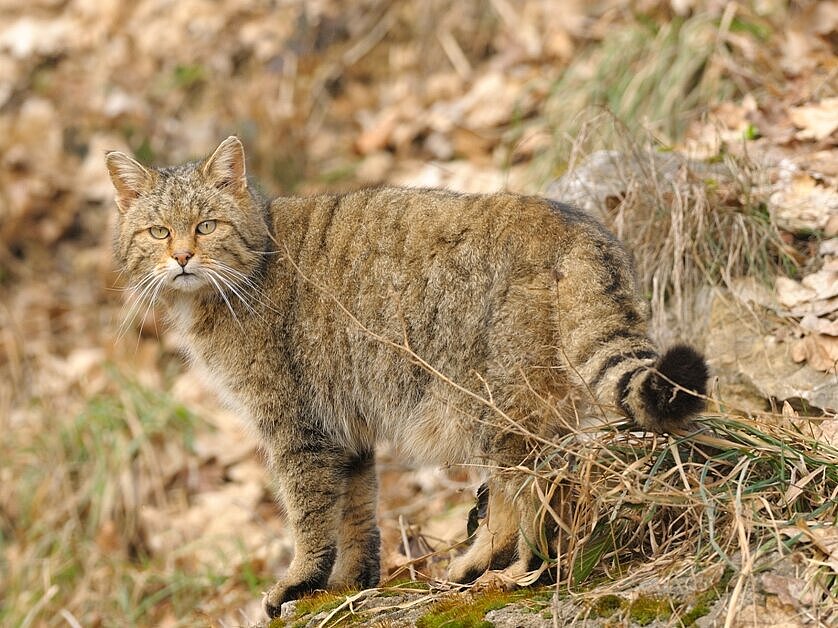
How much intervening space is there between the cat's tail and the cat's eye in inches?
82.0

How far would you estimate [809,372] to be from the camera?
4.29 metres

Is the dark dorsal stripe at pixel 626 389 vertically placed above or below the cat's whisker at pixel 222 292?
below

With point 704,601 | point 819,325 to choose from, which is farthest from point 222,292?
point 819,325

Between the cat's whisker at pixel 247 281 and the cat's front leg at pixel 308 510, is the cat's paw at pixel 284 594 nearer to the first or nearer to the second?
the cat's front leg at pixel 308 510

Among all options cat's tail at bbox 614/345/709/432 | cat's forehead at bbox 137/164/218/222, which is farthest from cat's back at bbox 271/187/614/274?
cat's tail at bbox 614/345/709/432

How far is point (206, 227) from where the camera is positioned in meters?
4.34

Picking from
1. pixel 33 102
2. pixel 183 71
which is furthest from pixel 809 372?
pixel 33 102

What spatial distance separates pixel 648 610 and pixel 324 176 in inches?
255

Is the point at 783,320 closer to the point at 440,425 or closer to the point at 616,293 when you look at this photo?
the point at 616,293

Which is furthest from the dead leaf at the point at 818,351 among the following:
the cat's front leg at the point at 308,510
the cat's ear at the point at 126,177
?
the cat's ear at the point at 126,177

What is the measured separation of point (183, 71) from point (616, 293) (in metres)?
7.41

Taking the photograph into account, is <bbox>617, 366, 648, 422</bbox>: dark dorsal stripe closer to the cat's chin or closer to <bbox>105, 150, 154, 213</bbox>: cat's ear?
the cat's chin

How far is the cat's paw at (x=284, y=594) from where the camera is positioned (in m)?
3.97

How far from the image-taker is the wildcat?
3424mm
